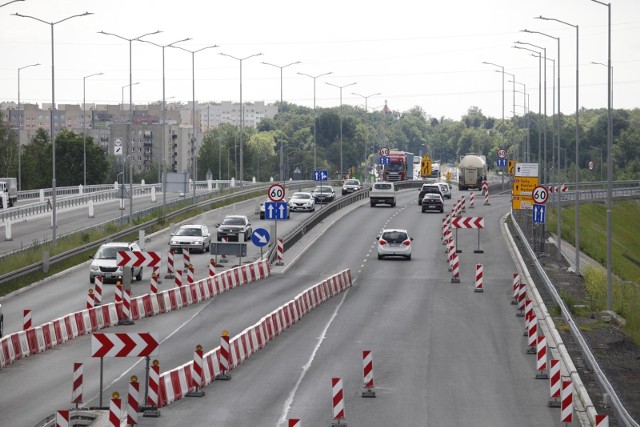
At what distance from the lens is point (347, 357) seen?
97.9 ft

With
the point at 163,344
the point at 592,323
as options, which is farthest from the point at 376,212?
the point at 163,344

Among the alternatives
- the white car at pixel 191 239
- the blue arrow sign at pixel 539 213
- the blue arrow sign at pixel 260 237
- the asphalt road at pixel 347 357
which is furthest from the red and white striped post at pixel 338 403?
the blue arrow sign at pixel 539 213

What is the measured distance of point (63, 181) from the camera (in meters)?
131

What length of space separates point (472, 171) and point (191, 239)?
64913mm

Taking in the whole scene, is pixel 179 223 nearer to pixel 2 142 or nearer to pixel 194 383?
pixel 194 383

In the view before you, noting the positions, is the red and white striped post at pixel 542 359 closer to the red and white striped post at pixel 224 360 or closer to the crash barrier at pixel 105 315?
the red and white striped post at pixel 224 360

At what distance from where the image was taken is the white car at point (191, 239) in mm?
56594

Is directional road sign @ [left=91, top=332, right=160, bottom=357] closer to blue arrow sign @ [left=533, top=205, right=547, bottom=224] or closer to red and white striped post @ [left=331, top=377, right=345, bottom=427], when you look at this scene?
red and white striped post @ [left=331, top=377, right=345, bottom=427]

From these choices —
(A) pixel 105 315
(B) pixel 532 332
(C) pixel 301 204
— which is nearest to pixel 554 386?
(B) pixel 532 332

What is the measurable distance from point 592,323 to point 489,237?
29.7 meters

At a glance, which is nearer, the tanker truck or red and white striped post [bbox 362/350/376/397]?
red and white striped post [bbox 362/350/376/397]

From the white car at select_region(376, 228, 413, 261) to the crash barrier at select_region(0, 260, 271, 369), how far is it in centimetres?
1017

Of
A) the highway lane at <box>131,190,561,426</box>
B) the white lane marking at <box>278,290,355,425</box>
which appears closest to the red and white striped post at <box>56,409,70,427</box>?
the highway lane at <box>131,190,561,426</box>

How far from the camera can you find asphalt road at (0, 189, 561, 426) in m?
23.3
